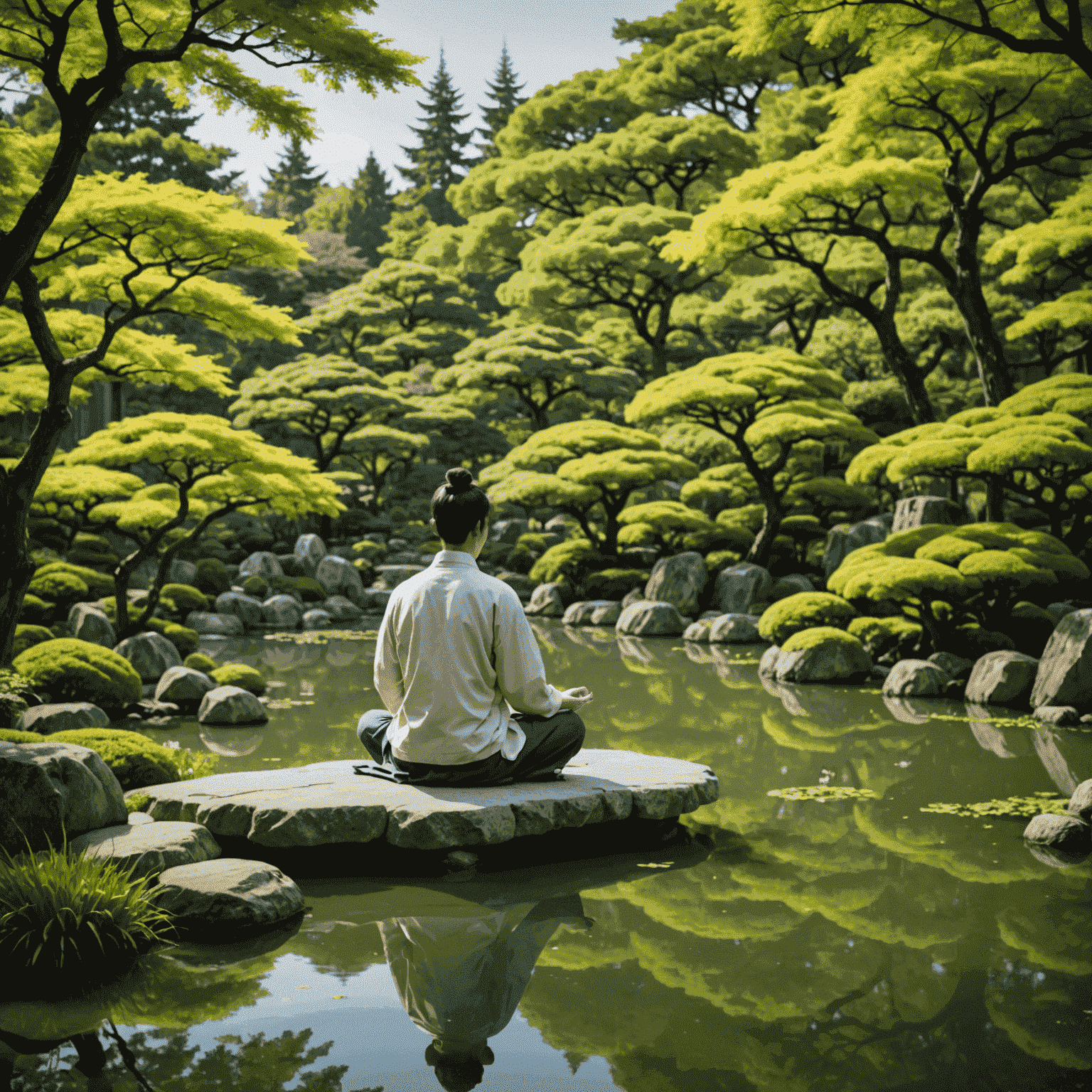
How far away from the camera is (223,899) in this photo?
10.1 feet

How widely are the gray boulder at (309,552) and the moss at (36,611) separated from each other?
25.9ft

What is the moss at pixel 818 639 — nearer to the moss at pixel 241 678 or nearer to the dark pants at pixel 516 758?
the moss at pixel 241 678

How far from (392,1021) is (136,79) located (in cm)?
676

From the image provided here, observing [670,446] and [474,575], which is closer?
[474,575]

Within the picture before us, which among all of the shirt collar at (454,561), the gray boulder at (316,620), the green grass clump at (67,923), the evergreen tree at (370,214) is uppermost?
the evergreen tree at (370,214)

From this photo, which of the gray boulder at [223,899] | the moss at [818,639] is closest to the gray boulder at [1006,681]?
the moss at [818,639]

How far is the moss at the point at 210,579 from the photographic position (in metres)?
18.2

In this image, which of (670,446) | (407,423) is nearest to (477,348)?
(407,423)

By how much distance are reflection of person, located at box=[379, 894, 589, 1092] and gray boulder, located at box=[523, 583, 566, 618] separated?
14976mm

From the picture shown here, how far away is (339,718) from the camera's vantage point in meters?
8.16

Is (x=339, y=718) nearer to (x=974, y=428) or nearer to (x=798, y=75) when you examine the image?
(x=974, y=428)

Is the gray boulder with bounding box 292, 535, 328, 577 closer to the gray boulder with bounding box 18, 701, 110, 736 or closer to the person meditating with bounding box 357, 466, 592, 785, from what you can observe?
the gray boulder with bounding box 18, 701, 110, 736

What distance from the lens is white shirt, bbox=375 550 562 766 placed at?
12.4 feet

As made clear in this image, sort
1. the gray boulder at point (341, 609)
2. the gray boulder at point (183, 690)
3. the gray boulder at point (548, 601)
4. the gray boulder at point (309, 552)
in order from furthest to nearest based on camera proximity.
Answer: the gray boulder at point (309, 552), the gray boulder at point (548, 601), the gray boulder at point (341, 609), the gray boulder at point (183, 690)
